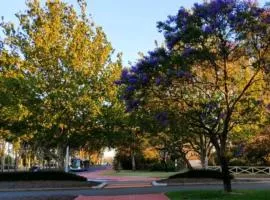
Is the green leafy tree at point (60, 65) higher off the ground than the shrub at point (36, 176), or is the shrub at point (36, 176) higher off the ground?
the green leafy tree at point (60, 65)

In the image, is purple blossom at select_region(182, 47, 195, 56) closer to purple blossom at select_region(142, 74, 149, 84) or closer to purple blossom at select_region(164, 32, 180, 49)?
purple blossom at select_region(164, 32, 180, 49)

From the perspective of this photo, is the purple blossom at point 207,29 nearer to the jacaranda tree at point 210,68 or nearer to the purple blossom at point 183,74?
the jacaranda tree at point 210,68

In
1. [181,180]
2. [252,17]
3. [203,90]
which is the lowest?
[181,180]

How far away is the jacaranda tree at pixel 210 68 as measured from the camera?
21.5 meters

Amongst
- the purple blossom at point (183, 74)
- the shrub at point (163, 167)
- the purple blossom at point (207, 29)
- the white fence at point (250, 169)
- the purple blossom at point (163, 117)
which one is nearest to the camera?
the purple blossom at point (207, 29)

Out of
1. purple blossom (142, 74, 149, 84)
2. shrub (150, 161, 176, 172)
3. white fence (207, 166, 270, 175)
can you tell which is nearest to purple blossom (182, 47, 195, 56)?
purple blossom (142, 74, 149, 84)

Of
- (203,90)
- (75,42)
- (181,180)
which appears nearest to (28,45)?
(75,42)

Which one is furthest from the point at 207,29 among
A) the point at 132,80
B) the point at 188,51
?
the point at 132,80

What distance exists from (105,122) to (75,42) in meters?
6.14

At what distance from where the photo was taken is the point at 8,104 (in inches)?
1427

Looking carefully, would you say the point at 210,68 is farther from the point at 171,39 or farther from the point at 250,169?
the point at 250,169

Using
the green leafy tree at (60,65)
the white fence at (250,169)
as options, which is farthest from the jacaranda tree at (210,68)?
the white fence at (250,169)

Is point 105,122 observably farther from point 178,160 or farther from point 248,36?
point 178,160

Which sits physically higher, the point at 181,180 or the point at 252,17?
the point at 252,17
